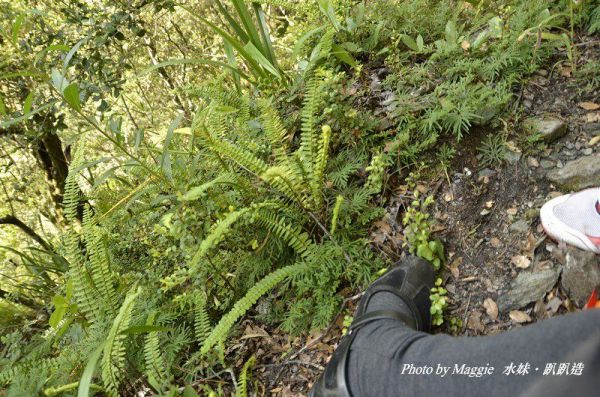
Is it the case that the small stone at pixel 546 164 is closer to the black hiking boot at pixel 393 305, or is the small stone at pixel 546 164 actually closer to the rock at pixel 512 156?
the rock at pixel 512 156

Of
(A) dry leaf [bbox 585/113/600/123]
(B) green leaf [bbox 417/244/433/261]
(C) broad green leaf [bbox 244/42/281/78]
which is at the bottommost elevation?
(A) dry leaf [bbox 585/113/600/123]

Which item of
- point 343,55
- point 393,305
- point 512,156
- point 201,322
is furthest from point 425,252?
point 343,55

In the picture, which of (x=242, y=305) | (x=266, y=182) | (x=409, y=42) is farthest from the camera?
(x=409, y=42)

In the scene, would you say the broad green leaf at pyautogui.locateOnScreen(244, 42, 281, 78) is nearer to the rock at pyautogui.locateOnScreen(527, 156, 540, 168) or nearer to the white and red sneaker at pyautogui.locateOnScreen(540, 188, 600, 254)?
the rock at pyautogui.locateOnScreen(527, 156, 540, 168)

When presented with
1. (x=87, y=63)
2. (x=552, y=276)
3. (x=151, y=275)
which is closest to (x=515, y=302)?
(x=552, y=276)

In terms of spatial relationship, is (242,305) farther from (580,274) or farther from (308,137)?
(580,274)

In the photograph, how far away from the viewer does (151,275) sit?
2.42 metres

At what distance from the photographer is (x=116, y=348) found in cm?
180

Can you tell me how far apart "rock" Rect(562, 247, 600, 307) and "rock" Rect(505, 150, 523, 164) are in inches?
20.3

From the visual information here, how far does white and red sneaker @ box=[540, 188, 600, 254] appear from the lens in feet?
5.51

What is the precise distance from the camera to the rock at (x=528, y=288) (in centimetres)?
170

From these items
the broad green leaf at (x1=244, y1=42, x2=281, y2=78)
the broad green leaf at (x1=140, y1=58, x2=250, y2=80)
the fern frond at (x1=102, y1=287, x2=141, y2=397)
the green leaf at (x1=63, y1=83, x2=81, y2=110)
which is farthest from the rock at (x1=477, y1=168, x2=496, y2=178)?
the green leaf at (x1=63, y1=83, x2=81, y2=110)

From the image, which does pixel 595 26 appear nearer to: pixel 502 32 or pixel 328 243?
pixel 502 32

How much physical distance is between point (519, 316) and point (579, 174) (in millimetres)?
733
